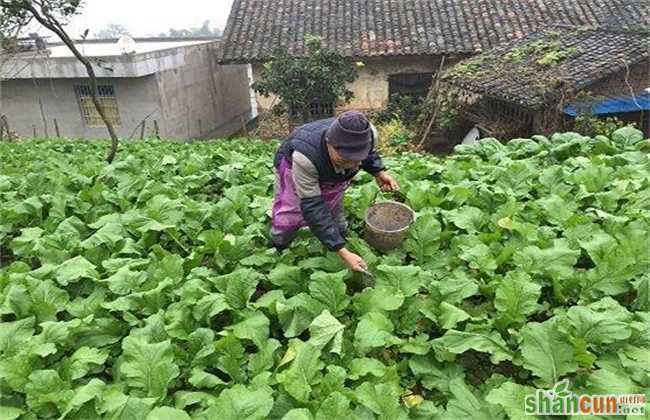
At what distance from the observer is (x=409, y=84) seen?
1998 cm

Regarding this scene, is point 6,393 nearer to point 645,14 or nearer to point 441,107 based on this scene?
point 441,107

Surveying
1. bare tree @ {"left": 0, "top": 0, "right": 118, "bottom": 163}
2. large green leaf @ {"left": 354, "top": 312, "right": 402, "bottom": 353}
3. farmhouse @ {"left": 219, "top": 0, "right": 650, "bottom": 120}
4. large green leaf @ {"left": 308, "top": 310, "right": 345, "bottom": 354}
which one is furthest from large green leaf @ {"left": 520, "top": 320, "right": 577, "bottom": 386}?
farmhouse @ {"left": 219, "top": 0, "right": 650, "bottom": 120}

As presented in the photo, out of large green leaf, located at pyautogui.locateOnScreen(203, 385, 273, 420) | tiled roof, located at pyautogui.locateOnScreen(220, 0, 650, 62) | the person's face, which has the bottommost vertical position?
large green leaf, located at pyautogui.locateOnScreen(203, 385, 273, 420)

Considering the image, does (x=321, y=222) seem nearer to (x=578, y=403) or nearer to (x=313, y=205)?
(x=313, y=205)

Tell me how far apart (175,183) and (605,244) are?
4.42 metres

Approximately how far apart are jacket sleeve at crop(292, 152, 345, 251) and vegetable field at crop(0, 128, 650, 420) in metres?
0.27

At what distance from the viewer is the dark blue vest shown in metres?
3.69

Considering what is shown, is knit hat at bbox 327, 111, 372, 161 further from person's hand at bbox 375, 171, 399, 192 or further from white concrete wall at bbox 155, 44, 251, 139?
white concrete wall at bbox 155, 44, 251, 139

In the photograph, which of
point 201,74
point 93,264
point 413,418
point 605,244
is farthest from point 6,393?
point 201,74

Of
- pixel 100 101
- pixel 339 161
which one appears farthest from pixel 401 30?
pixel 339 161

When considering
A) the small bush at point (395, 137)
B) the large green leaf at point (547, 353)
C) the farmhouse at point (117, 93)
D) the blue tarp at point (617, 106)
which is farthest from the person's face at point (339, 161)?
the farmhouse at point (117, 93)

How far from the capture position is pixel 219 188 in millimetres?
6227

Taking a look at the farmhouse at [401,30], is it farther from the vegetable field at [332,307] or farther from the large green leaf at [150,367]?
the large green leaf at [150,367]

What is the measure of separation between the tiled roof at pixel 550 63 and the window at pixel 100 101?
474 inches
